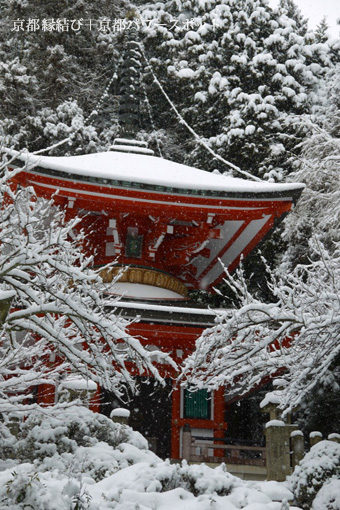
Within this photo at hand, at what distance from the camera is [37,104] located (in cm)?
2339

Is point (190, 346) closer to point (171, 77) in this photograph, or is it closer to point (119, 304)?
point (119, 304)

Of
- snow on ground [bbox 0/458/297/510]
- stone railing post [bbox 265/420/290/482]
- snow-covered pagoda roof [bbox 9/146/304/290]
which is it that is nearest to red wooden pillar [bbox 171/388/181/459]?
snow-covered pagoda roof [bbox 9/146/304/290]

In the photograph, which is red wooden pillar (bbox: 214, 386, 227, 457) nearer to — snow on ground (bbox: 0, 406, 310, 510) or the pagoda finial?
snow on ground (bbox: 0, 406, 310, 510)

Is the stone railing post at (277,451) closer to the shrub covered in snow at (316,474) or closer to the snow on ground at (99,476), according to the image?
the shrub covered in snow at (316,474)

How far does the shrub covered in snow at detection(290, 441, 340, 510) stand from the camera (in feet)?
23.3

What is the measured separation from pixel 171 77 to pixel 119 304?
16.0m

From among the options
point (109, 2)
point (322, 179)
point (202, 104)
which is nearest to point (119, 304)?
point (322, 179)

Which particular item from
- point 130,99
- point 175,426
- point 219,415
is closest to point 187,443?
point 175,426

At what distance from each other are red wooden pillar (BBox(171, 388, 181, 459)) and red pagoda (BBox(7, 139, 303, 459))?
0.02 meters

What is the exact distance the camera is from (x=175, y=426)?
1138 cm

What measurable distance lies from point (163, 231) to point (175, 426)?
12.8ft

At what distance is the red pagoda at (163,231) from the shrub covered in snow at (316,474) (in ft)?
11.6

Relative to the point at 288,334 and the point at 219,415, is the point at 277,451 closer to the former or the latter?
the point at 288,334

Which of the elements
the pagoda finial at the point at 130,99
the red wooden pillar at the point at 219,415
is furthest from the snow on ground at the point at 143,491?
the pagoda finial at the point at 130,99
